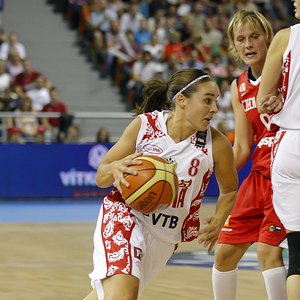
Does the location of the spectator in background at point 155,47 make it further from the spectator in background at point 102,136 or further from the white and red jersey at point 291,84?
the white and red jersey at point 291,84

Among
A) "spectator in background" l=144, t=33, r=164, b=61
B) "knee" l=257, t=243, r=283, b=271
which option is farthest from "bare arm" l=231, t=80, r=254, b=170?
"spectator in background" l=144, t=33, r=164, b=61

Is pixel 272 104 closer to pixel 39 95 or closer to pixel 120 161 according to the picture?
pixel 120 161

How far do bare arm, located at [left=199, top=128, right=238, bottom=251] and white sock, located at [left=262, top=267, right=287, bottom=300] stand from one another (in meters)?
0.54

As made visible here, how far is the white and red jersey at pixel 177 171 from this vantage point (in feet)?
17.1

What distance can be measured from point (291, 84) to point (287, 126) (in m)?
0.24

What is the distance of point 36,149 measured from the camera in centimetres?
1555

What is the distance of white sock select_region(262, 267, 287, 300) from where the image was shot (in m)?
5.65

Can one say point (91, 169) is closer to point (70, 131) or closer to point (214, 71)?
point (70, 131)

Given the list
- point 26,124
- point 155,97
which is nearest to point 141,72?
point 26,124

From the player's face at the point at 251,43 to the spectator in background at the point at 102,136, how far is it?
9794 millimetres

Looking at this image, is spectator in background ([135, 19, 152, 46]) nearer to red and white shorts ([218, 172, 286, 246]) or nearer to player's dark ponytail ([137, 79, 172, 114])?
red and white shorts ([218, 172, 286, 246])

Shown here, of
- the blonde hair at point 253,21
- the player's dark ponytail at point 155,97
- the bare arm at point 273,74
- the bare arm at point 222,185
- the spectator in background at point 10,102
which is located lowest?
the spectator in background at point 10,102

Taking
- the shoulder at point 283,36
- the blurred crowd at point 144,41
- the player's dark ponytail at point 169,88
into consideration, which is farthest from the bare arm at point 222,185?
the blurred crowd at point 144,41

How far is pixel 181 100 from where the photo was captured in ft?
17.3
